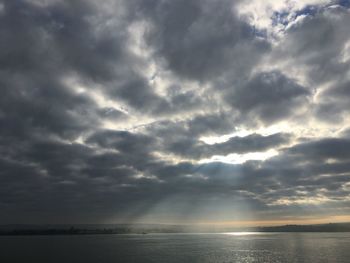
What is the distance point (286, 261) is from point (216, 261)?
2147 cm

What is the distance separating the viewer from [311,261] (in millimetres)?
102500

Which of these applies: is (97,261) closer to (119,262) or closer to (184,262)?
(119,262)

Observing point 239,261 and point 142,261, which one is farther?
point 239,261

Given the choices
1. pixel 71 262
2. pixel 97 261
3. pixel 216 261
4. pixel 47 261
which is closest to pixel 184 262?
pixel 216 261

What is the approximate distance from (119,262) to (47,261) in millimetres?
21217

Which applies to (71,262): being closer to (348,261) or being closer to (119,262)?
A: (119,262)

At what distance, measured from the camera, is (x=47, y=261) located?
324ft

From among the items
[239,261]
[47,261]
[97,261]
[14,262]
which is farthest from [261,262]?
[14,262]

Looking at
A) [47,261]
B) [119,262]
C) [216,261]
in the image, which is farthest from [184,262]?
→ [47,261]

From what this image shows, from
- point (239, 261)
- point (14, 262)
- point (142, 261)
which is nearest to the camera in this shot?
point (14, 262)

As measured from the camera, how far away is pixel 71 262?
95.8 meters

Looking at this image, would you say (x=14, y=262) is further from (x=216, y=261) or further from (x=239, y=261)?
(x=239, y=261)

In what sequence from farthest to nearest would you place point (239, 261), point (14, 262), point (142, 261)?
point (239, 261), point (142, 261), point (14, 262)

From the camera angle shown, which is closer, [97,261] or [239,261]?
[97,261]
